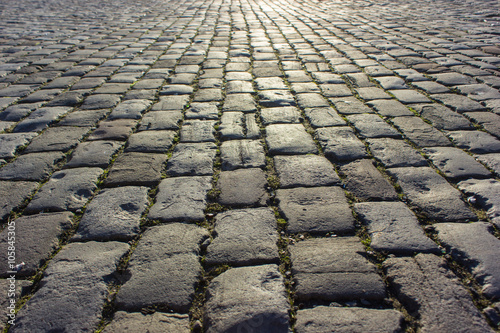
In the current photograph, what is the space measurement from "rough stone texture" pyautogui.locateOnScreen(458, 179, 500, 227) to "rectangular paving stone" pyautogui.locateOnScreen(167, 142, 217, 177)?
1645 mm

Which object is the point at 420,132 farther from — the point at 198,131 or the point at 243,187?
the point at 198,131

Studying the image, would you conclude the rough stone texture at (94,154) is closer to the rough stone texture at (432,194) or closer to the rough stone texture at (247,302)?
the rough stone texture at (247,302)

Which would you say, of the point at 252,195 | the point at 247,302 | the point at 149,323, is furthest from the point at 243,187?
the point at 149,323

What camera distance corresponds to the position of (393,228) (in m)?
1.78

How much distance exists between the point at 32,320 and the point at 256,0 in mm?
13277

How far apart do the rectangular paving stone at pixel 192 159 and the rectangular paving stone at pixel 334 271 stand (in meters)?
0.95

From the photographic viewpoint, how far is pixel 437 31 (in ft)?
20.9

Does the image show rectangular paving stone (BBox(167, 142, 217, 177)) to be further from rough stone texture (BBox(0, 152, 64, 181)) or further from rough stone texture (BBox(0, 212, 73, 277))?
rough stone texture (BBox(0, 152, 64, 181))

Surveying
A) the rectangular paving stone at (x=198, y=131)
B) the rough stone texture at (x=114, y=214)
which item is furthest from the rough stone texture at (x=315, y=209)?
the rectangular paving stone at (x=198, y=131)

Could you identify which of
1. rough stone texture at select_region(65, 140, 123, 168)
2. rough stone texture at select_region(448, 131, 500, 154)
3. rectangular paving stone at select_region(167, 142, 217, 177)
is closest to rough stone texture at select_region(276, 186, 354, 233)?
rectangular paving stone at select_region(167, 142, 217, 177)

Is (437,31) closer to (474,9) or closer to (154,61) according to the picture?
(474,9)

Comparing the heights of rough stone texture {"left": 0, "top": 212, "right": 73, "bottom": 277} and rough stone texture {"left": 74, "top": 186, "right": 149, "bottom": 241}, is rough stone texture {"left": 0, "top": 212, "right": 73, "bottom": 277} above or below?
below

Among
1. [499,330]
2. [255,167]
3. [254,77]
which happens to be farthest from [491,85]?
[499,330]

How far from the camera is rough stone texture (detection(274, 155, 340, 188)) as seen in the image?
2178mm
